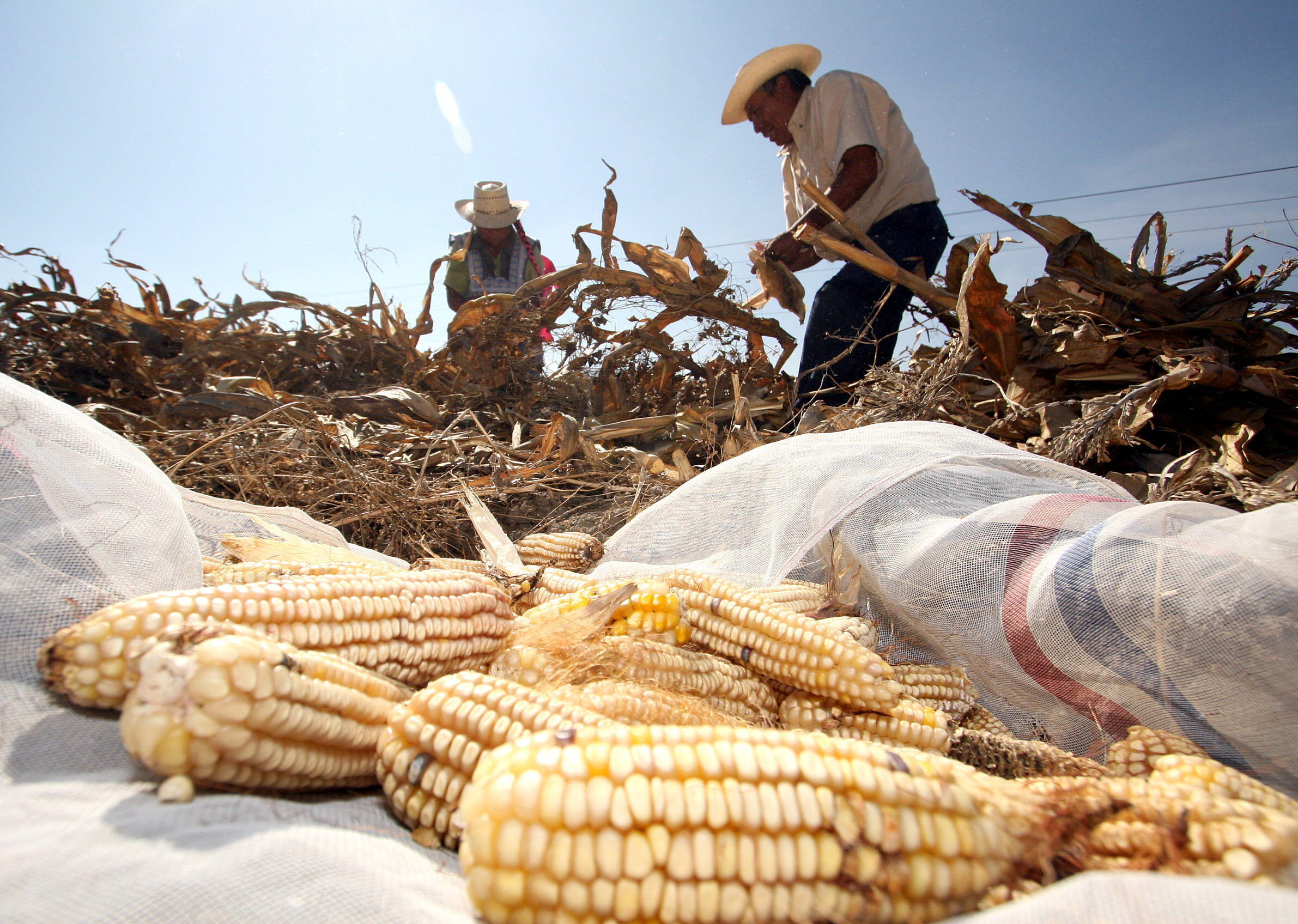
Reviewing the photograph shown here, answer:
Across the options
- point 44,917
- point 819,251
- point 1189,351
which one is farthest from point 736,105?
point 44,917

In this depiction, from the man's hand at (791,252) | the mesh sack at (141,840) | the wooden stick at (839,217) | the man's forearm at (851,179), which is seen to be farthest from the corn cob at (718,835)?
the man's hand at (791,252)

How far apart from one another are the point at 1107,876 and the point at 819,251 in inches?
168

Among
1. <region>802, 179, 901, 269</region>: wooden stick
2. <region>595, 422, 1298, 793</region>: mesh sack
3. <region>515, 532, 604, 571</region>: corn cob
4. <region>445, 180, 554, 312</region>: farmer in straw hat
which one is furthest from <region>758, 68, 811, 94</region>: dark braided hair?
<region>515, 532, 604, 571</region>: corn cob

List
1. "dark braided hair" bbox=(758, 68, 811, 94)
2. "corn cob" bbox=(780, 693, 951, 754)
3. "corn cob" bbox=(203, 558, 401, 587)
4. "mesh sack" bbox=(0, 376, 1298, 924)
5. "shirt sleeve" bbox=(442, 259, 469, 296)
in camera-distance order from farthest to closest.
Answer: "shirt sleeve" bbox=(442, 259, 469, 296)
"dark braided hair" bbox=(758, 68, 811, 94)
"corn cob" bbox=(203, 558, 401, 587)
"corn cob" bbox=(780, 693, 951, 754)
"mesh sack" bbox=(0, 376, 1298, 924)

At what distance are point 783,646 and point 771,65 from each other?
5.11 meters

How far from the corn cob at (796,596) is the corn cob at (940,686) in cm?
32

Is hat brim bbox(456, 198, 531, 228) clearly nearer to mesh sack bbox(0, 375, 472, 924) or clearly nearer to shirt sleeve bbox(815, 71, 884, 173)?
shirt sleeve bbox(815, 71, 884, 173)

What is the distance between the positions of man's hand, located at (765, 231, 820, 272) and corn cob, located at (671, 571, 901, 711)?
150 inches

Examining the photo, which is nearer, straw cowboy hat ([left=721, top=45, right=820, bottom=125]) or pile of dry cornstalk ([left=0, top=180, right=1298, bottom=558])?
pile of dry cornstalk ([left=0, top=180, right=1298, bottom=558])

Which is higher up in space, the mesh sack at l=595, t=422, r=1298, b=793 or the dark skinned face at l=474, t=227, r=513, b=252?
the dark skinned face at l=474, t=227, r=513, b=252

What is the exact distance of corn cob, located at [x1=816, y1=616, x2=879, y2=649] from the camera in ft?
5.41

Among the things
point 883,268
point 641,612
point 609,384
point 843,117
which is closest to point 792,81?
point 843,117

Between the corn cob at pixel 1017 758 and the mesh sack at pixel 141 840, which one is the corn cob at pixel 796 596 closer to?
the corn cob at pixel 1017 758

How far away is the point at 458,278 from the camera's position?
6.48 meters
